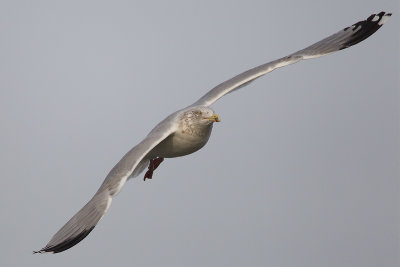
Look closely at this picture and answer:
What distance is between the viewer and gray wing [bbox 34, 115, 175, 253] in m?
6.64

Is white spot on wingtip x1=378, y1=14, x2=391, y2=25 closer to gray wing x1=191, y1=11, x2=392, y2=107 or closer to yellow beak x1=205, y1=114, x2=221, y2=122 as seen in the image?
gray wing x1=191, y1=11, x2=392, y2=107

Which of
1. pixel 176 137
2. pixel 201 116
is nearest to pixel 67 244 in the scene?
pixel 176 137

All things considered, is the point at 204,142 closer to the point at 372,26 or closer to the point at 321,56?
the point at 321,56

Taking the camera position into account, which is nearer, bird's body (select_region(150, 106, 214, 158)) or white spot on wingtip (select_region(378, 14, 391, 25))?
bird's body (select_region(150, 106, 214, 158))

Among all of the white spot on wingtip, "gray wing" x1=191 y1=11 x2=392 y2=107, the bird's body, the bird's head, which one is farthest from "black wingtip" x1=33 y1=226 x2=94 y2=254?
the white spot on wingtip

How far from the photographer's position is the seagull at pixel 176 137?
679 centimetres

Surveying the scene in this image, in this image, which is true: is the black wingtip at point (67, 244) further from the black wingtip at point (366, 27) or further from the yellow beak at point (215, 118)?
the black wingtip at point (366, 27)

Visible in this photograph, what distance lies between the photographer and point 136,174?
8.77 m

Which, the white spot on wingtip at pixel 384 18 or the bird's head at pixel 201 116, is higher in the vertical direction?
the white spot on wingtip at pixel 384 18

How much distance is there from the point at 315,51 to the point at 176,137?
2.43 meters

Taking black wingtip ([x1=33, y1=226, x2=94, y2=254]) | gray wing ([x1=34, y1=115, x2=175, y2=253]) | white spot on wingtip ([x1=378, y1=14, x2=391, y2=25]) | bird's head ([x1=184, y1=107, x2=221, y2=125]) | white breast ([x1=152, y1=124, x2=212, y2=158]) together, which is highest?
white spot on wingtip ([x1=378, y1=14, x2=391, y2=25])

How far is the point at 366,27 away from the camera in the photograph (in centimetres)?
945

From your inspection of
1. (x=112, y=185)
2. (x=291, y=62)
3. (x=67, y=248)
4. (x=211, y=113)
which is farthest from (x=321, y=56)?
(x=67, y=248)

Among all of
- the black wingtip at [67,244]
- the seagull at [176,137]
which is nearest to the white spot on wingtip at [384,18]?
the seagull at [176,137]
